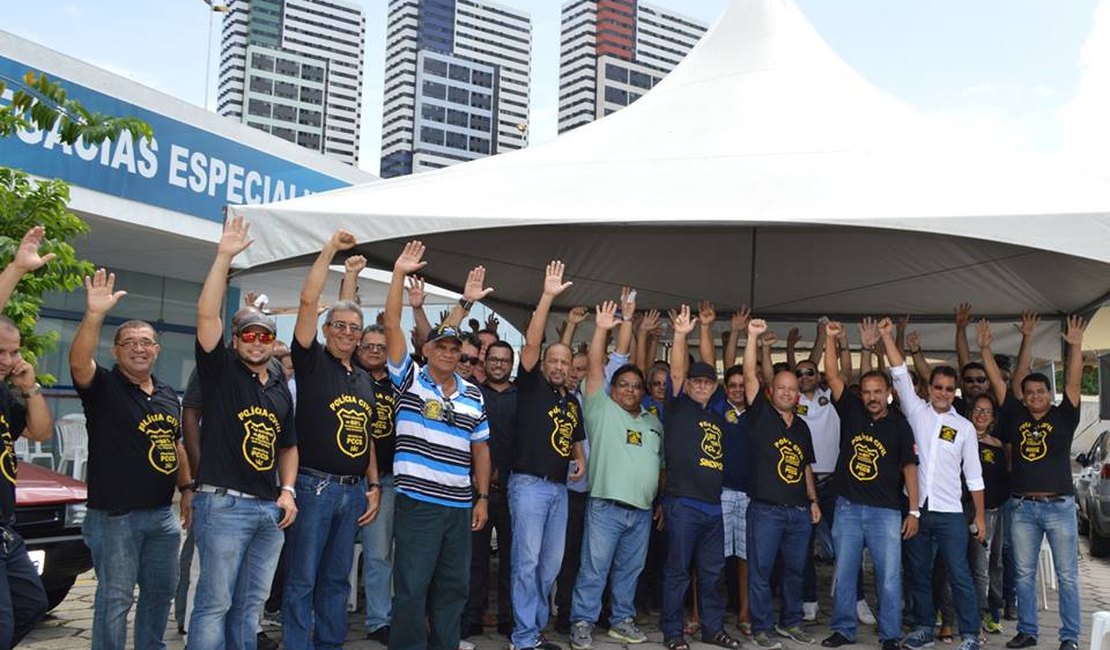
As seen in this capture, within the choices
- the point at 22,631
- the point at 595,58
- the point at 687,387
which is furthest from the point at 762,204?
the point at 595,58

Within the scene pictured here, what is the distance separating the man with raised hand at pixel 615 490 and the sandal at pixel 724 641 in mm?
410

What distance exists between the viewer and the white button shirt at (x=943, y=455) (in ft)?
17.7

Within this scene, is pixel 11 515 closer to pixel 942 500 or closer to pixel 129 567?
pixel 129 567

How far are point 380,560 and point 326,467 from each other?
89 cm

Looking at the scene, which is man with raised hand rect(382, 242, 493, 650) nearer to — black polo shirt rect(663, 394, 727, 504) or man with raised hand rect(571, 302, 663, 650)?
man with raised hand rect(571, 302, 663, 650)

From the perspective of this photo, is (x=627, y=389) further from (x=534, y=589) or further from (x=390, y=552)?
(x=390, y=552)

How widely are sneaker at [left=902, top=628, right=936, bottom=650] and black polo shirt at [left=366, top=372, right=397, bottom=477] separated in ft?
10.6

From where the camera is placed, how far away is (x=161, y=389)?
405 centimetres

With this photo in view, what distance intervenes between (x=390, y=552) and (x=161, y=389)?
1627 millimetres

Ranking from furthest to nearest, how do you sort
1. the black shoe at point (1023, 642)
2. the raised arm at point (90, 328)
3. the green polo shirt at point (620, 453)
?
1. the black shoe at point (1023, 642)
2. the green polo shirt at point (620, 453)
3. the raised arm at point (90, 328)

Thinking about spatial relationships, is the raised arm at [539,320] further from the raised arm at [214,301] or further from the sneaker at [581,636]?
the raised arm at [214,301]

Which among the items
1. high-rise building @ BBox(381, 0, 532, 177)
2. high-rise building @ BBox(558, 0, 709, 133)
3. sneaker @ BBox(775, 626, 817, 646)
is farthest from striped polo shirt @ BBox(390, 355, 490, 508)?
high-rise building @ BBox(558, 0, 709, 133)

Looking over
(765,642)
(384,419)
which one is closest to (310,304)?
(384,419)

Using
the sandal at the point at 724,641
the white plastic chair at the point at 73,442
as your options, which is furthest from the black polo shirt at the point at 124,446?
the white plastic chair at the point at 73,442
